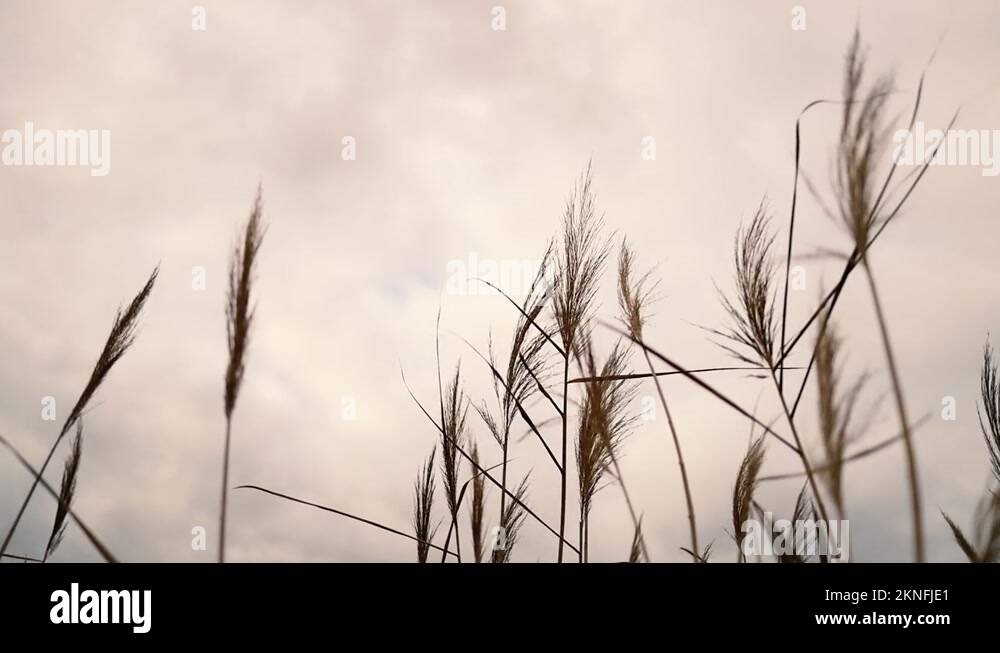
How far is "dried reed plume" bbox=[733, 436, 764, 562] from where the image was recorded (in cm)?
125

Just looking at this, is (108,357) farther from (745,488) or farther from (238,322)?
(745,488)

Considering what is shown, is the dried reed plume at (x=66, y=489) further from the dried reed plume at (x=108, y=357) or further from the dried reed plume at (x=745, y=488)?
the dried reed plume at (x=745, y=488)

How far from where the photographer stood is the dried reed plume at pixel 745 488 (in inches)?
49.0

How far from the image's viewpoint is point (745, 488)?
127 cm

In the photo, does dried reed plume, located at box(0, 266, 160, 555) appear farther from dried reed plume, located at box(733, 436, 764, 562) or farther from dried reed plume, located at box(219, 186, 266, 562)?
dried reed plume, located at box(733, 436, 764, 562)

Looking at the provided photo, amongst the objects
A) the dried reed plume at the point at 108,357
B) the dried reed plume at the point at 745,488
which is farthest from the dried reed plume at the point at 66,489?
the dried reed plume at the point at 745,488

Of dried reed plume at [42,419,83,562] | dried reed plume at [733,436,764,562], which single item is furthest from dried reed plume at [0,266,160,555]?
dried reed plume at [733,436,764,562]
